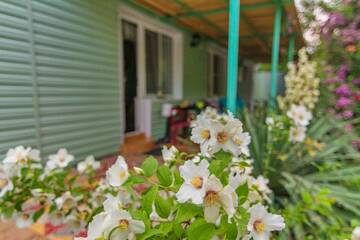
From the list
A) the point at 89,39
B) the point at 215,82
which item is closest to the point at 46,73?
the point at 89,39

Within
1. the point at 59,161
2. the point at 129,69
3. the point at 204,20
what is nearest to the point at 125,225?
the point at 59,161

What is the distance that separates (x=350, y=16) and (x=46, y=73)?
3970 mm

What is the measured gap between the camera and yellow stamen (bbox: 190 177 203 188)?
2.42 feet

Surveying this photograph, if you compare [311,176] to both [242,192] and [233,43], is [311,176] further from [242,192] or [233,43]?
[242,192]

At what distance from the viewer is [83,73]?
3.64 metres

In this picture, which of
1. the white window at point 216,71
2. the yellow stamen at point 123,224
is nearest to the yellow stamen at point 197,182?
the yellow stamen at point 123,224

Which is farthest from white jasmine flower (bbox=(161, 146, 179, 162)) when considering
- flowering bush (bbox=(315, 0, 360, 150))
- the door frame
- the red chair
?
the red chair

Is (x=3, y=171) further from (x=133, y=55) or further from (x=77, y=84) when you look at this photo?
(x=133, y=55)

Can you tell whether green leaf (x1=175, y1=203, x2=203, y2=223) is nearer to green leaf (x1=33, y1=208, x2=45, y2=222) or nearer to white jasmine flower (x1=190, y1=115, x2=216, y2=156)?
white jasmine flower (x1=190, y1=115, x2=216, y2=156)

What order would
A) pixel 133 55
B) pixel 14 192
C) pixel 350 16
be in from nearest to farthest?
pixel 14 192 < pixel 350 16 < pixel 133 55

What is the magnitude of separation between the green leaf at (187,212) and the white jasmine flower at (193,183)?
0.05m

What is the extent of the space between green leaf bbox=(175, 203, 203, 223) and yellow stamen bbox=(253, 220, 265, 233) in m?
0.20

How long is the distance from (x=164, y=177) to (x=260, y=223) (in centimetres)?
33

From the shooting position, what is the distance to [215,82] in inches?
349
